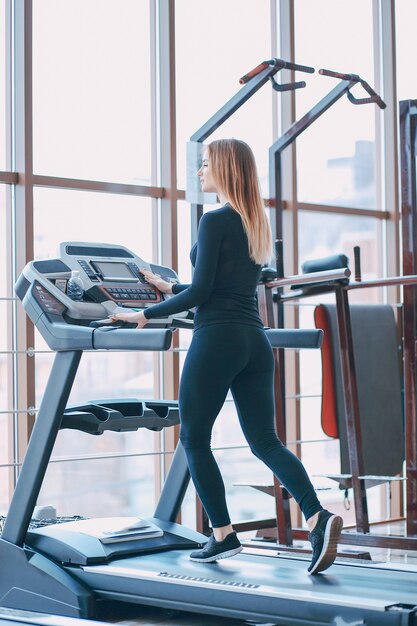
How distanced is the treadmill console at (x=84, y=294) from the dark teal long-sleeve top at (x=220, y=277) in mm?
344

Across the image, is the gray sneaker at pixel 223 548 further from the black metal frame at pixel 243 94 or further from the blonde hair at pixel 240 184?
the black metal frame at pixel 243 94

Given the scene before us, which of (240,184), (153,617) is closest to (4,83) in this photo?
(240,184)

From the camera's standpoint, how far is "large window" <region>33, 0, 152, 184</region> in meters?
5.20

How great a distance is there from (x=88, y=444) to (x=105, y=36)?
219 cm

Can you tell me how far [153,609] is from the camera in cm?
370

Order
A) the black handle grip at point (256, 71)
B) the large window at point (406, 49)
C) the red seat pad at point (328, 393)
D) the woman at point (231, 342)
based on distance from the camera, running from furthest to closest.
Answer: the large window at point (406, 49) < the red seat pad at point (328, 393) < the black handle grip at point (256, 71) < the woman at point (231, 342)

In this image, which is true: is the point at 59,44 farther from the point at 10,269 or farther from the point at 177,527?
the point at 177,527

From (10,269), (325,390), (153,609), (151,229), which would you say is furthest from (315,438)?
(153,609)

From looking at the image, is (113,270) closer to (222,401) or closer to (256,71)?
(222,401)

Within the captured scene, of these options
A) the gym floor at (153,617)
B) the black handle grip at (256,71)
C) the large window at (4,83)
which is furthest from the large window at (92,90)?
the gym floor at (153,617)

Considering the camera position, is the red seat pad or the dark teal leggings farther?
the red seat pad

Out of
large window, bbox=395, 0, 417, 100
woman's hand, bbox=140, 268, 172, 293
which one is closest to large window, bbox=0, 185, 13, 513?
woman's hand, bbox=140, 268, 172, 293

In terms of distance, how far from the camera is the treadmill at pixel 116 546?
307cm

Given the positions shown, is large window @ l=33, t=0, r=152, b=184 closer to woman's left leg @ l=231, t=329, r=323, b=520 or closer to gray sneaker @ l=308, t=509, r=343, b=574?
woman's left leg @ l=231, t=329, r=323, b=520
